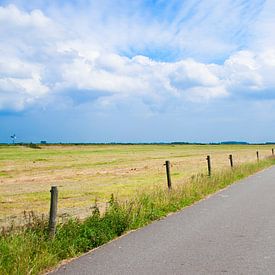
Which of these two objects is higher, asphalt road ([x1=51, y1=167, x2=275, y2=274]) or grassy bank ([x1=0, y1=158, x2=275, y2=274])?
grassy bank ([x1=0, y1=158, x2=275, y2=274])

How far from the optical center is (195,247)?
8023mm

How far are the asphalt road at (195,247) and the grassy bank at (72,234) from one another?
29 centimetres

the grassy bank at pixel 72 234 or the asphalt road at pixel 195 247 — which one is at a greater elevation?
the grassy bank at pixel 72 234

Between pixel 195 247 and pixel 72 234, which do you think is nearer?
pixel 195 247

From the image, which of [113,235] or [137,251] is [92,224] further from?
[137,251]

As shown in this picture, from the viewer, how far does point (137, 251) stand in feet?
25.7

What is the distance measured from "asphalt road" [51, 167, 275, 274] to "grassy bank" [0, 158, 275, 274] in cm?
29

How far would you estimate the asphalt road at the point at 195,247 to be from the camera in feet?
21.9

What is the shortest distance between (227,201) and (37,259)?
29.8 ft

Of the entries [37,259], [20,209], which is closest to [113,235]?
[37,259]

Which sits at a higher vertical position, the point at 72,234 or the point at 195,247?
the point at 72,234

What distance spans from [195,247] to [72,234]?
7.58 ft

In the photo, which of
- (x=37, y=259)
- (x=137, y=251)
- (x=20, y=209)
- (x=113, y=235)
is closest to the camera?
(x=37, y=259)

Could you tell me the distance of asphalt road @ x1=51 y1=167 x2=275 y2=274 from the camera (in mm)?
6676
